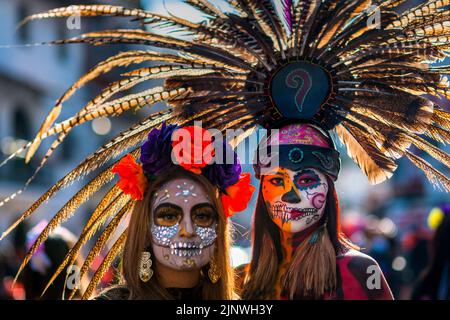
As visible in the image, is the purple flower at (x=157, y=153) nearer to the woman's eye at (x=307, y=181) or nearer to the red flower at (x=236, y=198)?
the red flower at (x=236, y=198)

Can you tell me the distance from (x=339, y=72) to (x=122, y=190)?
1221mm

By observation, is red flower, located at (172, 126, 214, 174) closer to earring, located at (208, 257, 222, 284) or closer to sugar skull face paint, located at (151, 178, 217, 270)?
sugar skull face paint, located at (151, 178, 217, 270)

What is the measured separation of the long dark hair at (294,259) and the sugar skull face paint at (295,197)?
0.07 meters

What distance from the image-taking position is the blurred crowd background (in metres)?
7.24

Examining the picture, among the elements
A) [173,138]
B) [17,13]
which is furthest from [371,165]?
[17,13]

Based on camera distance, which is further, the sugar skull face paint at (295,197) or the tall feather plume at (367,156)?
the tall feather plume at (367,156)

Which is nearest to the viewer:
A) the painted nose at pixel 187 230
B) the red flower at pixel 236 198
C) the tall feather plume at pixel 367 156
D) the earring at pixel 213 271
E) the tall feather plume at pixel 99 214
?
the painted nose at pixel 187 230

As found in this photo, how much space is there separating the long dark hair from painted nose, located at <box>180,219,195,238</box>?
Answer: 0.56m

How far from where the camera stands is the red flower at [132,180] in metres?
4.14

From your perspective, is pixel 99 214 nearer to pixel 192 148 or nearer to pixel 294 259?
pixel 192 148

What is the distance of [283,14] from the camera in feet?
14.9

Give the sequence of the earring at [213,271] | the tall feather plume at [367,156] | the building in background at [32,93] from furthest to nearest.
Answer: the building in background at [32,93] < the tall feather plume at [367,156] < the earring at [213,271]

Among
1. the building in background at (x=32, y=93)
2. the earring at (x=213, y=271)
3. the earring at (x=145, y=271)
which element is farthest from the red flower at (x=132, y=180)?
the building in background at (x=32, y=93)
